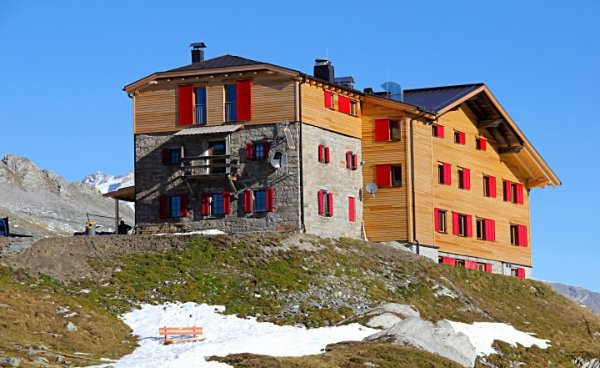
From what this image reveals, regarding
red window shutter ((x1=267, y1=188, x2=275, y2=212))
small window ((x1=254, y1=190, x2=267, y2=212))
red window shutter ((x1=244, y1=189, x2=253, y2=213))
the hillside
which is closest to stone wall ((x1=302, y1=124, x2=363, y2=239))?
red window shutter ((x1=267, y1=188, x2=275, y2=212))

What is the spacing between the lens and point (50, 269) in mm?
57219

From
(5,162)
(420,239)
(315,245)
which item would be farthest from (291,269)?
(5,162)

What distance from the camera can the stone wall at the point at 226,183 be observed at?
66.5 metres

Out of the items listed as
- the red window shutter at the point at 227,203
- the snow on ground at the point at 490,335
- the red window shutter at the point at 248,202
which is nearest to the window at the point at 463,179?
the red window shutter at the point at 248,202

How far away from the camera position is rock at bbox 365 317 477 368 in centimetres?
4962

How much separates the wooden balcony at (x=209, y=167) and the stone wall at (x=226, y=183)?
33 cm

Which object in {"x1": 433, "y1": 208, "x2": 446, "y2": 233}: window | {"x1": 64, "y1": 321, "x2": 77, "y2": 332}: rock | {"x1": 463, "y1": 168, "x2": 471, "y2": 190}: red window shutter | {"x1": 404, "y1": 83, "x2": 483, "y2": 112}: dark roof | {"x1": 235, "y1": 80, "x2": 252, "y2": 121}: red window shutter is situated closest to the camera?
{"x1": 64, "y1": 321, "x2": 77, "y2": 332}: rock

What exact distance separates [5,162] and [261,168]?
105 metres

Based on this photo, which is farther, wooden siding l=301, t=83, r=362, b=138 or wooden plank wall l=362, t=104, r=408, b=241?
wooden plank wall l=362, t=104, r=408, b=241

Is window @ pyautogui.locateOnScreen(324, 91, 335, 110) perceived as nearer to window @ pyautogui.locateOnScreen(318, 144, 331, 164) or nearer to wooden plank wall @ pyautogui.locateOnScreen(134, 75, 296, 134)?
window @ pyautogui.locateOnScreen(318, 144, 331, 164)

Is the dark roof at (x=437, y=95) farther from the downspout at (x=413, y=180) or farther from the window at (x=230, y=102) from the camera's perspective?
the window at (x=230, y=102)

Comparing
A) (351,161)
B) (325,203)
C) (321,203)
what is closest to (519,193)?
(351,161)

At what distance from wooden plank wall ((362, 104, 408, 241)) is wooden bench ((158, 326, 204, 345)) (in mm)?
22170

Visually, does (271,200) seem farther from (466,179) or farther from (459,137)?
(459,137)
